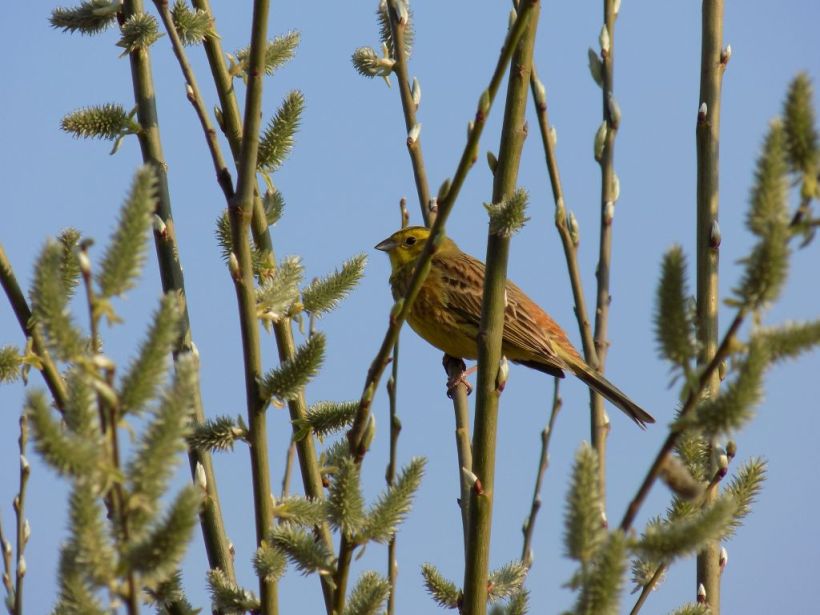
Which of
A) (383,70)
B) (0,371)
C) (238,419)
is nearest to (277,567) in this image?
(238,419)

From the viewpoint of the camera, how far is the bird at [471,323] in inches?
260

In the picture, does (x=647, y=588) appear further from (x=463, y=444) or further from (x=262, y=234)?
(x=262, y=234)

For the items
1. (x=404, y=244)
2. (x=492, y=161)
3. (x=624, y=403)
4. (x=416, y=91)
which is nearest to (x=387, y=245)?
(x=404, y=244)

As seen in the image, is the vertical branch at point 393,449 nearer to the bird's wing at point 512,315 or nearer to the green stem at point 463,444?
the green stem at point 463,444

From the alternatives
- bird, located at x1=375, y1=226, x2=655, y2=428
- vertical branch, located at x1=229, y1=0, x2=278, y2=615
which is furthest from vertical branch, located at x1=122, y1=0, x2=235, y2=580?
bird, located at x1=375, y1=226, x2=655, y2=428

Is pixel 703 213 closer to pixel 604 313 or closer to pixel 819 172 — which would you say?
pixel 604 313

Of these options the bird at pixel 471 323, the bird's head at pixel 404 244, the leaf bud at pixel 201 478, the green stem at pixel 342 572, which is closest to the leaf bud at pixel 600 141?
the leaf bud at pixel 201 478

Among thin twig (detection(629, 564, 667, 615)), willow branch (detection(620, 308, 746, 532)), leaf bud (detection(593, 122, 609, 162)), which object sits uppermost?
leaf bud (detection(593, 122, 609, 162))

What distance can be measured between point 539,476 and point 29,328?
196 centimetres

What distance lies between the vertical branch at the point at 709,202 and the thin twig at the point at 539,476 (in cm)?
55

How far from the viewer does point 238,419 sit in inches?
107

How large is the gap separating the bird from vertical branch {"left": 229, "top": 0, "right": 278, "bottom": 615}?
3.74 m

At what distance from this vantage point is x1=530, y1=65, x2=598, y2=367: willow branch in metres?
3.57

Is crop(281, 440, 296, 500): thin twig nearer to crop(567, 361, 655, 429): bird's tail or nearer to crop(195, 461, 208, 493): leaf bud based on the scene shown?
crop(195, 461, 208, 493): leaf bud
